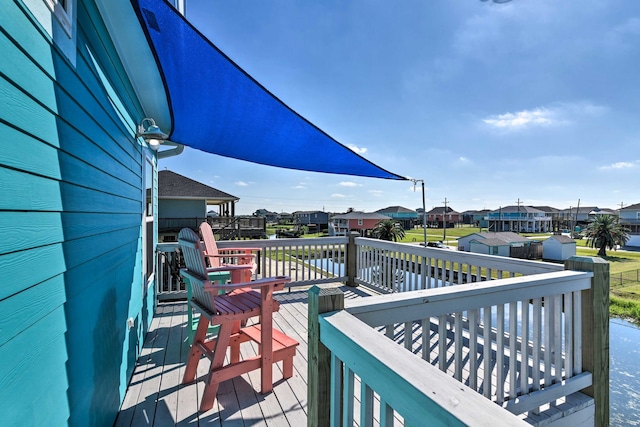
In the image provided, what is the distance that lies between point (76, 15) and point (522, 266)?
3.43 meters

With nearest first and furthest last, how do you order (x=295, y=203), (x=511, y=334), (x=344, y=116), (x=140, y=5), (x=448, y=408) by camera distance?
1. (x=448, y=408)
2. (x=140, y=5)
3. (x=511, y=334)
4. (x=344, y=116)
5. (x=295, y=203)

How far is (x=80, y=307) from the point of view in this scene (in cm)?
142

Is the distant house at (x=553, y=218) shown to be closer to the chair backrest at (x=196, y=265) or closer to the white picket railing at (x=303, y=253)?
the white picket railing at (x=303, y=253)

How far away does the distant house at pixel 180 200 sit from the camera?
14.2 meters

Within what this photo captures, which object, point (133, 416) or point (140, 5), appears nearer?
point (140, 5)

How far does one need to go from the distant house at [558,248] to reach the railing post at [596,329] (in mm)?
28918

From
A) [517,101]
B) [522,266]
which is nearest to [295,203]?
[517,101]

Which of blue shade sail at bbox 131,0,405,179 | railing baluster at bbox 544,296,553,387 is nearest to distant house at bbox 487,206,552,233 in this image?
blue shade sail at bbox 131,0,405,179

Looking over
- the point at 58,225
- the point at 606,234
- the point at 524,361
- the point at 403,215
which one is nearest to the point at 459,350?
the point at 524,361

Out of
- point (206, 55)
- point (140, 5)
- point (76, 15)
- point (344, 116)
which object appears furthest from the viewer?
point (344, 116)

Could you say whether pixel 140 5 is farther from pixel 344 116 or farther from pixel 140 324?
pixel 344 116

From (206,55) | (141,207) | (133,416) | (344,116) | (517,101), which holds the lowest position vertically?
(133,416)

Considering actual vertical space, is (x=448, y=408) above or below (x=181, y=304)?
above

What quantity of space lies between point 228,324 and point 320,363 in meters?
1.18
